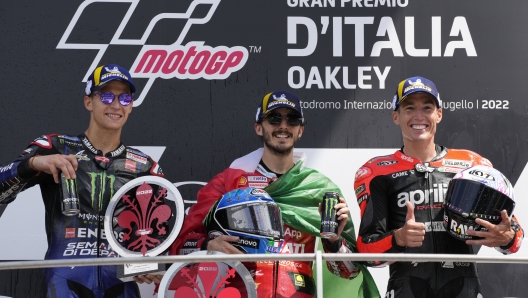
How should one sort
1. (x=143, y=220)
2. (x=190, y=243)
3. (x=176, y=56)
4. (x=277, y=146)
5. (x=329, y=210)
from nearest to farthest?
(x=329, y=210) → (x=143, y=220) → (x=190, y=243) → (x=277, y=146) → (x=176, y=56)

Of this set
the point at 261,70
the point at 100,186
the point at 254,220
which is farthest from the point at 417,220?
the point at 261,70

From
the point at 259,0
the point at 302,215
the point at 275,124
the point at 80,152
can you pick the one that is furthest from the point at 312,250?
the point at 259,0

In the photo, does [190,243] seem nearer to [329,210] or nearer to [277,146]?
[277,146]

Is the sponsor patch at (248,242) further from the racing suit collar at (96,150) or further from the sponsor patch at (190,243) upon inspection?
the racing suit collar at (96,150)

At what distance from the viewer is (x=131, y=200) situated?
400 cm

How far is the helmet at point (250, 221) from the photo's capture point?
13.0ft

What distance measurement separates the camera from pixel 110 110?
13.8 ft

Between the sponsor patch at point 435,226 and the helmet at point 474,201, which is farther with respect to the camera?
the sponsor patch at point 435,226

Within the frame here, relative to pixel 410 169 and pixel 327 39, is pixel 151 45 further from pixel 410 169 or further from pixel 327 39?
pixel 410 169

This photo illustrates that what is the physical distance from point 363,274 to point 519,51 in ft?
6.11

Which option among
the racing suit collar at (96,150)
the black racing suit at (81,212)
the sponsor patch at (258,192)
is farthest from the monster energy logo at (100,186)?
the sponsor patch at (258,192)

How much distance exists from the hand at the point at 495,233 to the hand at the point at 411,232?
22cm

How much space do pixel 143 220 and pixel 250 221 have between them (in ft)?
1.69

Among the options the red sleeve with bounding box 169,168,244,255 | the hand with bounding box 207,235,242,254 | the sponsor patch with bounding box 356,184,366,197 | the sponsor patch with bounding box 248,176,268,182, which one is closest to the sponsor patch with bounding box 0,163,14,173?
the red sleeve with bounding box 169,168,244,255
